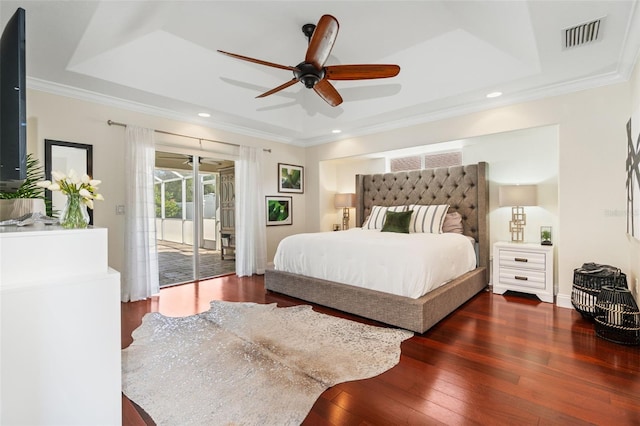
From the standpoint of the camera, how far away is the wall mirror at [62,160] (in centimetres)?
323

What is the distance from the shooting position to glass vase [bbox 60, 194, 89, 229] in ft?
4.82

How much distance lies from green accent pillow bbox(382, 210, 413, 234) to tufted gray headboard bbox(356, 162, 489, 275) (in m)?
0.65

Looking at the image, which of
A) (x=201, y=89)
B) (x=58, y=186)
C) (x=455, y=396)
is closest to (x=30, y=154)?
(x=201, y=89)

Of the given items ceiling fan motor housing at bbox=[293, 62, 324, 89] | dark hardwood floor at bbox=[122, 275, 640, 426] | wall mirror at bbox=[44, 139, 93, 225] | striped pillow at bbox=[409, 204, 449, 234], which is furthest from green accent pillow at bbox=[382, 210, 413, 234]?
wall mirror at bbox=[44, 139, 93, 225]

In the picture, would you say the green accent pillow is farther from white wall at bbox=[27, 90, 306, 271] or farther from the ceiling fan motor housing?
white wall at bbox=[27, 90, 306, 271]

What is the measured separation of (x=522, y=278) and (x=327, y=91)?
3208mm

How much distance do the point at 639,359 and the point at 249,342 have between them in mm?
2922

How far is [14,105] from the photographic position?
55.1 inches

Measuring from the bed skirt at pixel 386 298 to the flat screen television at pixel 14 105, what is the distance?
2.60 metres

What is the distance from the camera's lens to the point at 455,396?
1783 millimetres

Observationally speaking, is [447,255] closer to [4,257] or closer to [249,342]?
[249,342]

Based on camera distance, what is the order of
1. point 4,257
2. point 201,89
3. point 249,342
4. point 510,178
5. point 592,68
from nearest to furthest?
point 4,257 → point 249,342 → point 592,68 → point 201,89 → point 510,178

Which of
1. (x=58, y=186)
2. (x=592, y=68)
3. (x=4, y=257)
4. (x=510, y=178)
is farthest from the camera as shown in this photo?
(x=510, y=178)

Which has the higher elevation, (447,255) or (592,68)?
(592,68)
